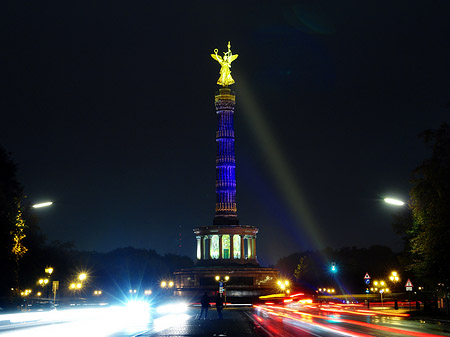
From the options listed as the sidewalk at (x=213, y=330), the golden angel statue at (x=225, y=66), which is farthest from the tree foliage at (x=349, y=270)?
the sidewalk at (x=213, y=330)

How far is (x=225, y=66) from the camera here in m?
123

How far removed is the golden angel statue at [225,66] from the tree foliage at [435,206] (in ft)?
273

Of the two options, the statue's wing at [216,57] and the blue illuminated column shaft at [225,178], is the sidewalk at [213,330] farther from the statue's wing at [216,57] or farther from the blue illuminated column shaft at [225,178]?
the statue's wing at [216,57]

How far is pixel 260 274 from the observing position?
357 ft

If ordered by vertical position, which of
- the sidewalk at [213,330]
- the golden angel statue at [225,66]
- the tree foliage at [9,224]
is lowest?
the sidewalk at [213,330]

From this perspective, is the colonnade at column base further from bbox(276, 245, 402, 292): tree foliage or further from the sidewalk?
the sidewalk

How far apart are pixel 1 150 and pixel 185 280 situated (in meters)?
58.6

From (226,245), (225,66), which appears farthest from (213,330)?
(225,66)

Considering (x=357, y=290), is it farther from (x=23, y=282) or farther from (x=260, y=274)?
(x=23, y=282)

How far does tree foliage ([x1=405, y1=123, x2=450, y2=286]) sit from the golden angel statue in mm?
83234

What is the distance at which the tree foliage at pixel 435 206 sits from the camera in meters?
37.4

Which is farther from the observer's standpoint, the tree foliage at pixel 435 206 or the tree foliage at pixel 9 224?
the tree foliage at pixel 9 224

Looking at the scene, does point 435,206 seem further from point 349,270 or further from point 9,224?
point 349,270

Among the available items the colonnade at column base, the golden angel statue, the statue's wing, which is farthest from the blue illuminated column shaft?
the statue's wing
